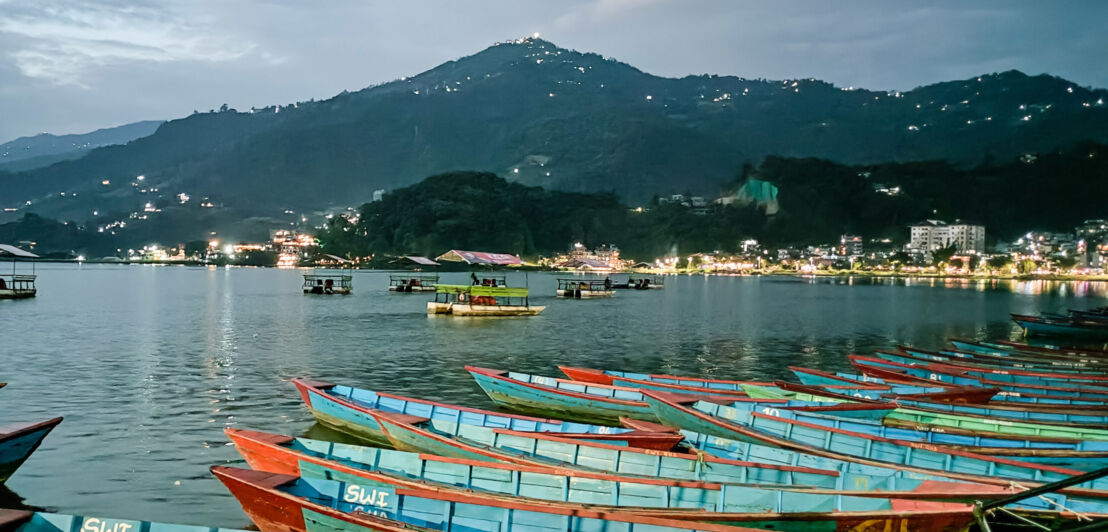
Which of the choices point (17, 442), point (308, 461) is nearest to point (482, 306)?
point (17, 442)

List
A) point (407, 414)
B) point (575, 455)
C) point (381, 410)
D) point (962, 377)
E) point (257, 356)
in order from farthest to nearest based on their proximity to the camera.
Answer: point (257, 356)
point (962, 377)
point (381, 410)
point (407, 414)
point (575, 455)

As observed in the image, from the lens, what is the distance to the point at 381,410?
1548 centimetres

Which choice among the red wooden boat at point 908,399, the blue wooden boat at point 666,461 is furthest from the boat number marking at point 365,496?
the red wooden boat at point 908,399

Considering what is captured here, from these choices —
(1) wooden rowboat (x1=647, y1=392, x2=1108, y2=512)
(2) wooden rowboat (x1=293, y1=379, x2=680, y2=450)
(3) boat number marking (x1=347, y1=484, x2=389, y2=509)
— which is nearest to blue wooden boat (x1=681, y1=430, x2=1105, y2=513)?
(1) wooden rowboat (x1=647, y1=392, x2=1108, y2=512)

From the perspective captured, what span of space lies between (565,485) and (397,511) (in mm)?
2367

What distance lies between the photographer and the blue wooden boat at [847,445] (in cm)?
1109

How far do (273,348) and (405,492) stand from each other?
31826 millimetres

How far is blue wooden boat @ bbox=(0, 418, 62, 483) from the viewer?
12227 mm

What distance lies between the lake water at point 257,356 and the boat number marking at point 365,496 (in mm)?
4273

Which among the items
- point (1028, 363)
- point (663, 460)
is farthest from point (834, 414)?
point (1028, 363)

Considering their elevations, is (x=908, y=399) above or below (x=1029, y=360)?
above

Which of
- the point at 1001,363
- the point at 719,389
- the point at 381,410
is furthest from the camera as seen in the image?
the point at 1001,363

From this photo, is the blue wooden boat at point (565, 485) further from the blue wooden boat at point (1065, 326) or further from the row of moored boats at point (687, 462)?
the blue wooden boat at point (1065, 326)

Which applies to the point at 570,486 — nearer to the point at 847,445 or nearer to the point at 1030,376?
the point at 847,445
